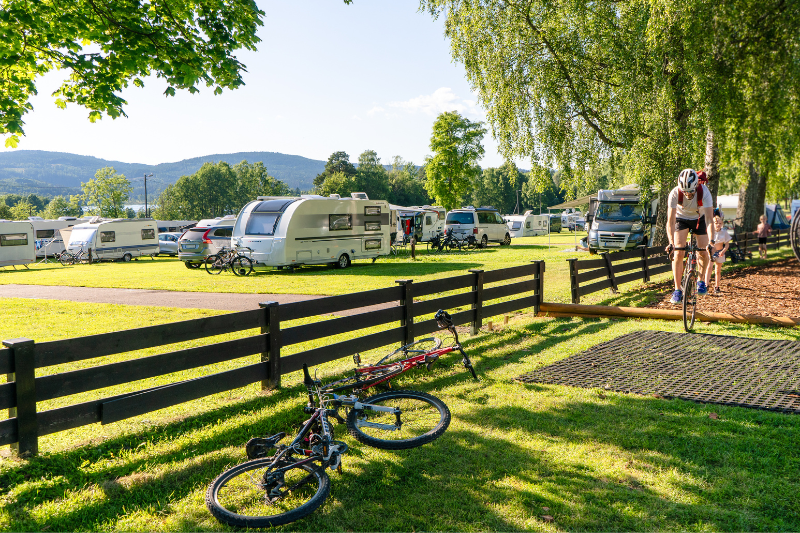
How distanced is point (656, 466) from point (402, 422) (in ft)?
6.02

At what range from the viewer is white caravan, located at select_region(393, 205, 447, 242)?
3366 centimetres

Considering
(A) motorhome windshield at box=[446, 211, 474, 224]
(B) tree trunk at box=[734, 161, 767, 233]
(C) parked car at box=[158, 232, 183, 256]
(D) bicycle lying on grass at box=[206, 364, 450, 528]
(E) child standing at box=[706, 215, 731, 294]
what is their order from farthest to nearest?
1. (C) parked car at box=[158, 232, 183, 256]
2. (A) motorhome windshield at box=[446, 211, 474, 224]
3. (B) tree trunk at box=[734, 161, 767, 233]
4. (E) child standing at box=[706, 215, 731, 294]
5. (D) bicycle lying on grass at box=[206, 364, 450, 528]

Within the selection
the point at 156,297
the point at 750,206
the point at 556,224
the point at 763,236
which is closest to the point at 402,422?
the point at 156,297

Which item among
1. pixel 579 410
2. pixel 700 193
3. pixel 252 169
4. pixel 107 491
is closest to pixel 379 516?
pixel 107 491

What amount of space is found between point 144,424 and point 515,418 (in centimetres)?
313

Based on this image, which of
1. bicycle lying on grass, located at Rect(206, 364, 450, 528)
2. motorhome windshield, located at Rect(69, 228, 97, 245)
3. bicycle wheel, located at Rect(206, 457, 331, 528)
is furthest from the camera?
motorhome windshield, located at Rect(69, 228, 97, 245)

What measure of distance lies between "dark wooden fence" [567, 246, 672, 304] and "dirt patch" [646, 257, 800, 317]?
0.64 metres

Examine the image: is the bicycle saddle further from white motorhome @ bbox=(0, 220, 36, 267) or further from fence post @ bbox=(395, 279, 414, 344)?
white motorhome @ bbox=(0, 220, 36, 267)

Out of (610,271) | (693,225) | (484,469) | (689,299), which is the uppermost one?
(693,225)

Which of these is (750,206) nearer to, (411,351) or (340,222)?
(340,222)

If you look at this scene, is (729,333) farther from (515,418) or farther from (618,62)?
(618,62)

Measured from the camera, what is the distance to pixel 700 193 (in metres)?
7.57

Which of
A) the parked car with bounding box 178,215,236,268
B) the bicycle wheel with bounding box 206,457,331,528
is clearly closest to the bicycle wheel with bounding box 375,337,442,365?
the bicycle wheel with bounding box 206,457,331,528

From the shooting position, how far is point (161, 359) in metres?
4.37
